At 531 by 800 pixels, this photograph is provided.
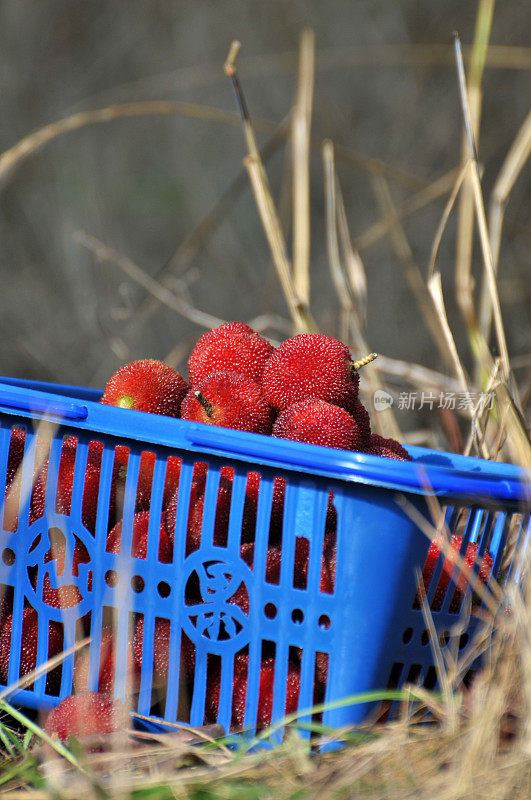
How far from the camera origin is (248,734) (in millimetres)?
789

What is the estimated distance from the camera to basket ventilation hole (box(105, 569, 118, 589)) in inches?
33.0

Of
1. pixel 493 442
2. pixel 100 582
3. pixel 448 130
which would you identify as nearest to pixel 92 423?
pixel 100 582

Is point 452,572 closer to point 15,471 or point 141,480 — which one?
point 141,480

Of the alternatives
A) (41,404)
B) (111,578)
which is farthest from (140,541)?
(41,404)

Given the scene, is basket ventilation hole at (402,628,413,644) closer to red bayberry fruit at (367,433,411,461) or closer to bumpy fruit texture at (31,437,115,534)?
red bayberry fruit at (367,433,411,461)

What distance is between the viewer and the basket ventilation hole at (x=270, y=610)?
0.83 metres

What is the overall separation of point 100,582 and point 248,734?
0.20 m

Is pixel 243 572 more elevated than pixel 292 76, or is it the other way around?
pixel 292 76

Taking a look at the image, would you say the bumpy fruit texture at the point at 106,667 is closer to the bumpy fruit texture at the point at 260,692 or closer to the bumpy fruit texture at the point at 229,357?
the bumpy fruit texture at the point at 260,692

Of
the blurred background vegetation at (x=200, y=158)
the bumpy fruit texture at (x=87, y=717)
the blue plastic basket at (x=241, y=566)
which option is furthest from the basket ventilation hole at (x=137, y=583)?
the blurred background vegetation at (x=200, y=158)

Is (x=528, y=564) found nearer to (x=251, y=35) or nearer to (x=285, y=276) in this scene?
(x=285, y=276)

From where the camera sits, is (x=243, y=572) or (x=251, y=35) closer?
(x=243, y=572)

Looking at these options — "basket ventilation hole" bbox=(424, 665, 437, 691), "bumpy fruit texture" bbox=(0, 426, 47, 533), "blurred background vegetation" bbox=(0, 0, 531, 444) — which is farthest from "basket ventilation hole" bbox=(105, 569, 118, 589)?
"blurred background vegetation" bbox=(0, 0, 531, 444)

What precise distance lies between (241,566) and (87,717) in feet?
0.64
